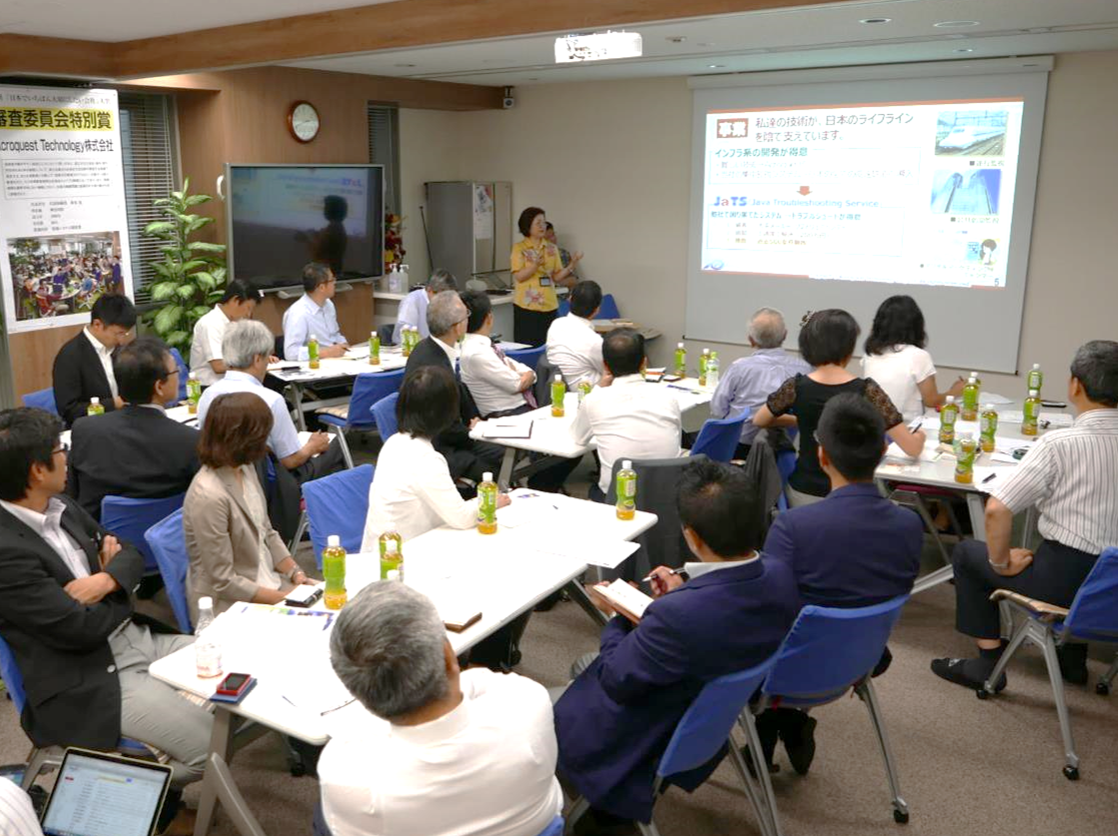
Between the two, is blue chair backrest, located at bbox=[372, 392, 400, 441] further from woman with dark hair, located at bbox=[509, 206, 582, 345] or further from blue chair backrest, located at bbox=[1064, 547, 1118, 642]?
woman with dark hair, located at bbox=[509, 206, 582, 345]

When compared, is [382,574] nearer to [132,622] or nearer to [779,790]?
[132,622]

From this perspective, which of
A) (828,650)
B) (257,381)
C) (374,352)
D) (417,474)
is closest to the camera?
(828,650)

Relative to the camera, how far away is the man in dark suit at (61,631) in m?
2.50

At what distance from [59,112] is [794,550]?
577 centimetres

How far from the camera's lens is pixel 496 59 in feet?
23.2

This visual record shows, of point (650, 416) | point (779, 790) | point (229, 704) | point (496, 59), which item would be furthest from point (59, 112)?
point (779, 790)

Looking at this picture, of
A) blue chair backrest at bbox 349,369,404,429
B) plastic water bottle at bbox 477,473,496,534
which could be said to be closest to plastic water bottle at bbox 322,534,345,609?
plastic water bottle at bbox 477,473,496,534

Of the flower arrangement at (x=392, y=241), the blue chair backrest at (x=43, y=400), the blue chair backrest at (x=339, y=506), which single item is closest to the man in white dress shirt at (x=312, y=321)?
the blue chair backrest at (x=43, y=400)

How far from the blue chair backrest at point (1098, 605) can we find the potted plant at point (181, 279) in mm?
5905

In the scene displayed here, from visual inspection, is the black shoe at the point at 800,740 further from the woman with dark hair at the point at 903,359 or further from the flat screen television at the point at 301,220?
the flat screen television at the point at 301,220

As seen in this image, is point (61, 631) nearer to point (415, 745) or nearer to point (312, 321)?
point (415, 745)

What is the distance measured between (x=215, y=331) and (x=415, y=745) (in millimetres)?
4490

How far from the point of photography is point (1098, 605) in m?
3.16

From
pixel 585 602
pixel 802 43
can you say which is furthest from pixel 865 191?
pixel 585 602
